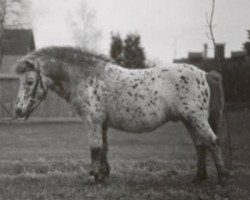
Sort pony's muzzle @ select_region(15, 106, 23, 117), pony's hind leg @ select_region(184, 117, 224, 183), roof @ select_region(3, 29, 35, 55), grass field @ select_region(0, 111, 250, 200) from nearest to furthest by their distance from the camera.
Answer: grass field @ select_region(0, 111, 250, 200) → pony's hind leg @ select_region(184, 117, 224, 183) → pony's muzzle @ select_region(15, 106, 23, 117) → roof @ select_region(3, 29, 35, 55)

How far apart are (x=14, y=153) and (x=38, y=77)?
6.67m

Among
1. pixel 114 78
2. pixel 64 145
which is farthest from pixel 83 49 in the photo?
pixel 64 145

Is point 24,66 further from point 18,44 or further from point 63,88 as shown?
point 18,44

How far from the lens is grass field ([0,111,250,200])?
800 centimetres

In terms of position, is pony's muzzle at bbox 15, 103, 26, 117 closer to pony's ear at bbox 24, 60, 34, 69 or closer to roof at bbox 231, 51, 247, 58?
pony's ear at bbox 24, 60, 34, 69

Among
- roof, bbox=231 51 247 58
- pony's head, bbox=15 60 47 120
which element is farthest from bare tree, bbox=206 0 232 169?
roof, bbox=231 51 247 58

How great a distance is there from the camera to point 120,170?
10.3 meters

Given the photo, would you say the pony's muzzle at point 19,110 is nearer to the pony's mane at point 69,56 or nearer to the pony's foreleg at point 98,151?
the pony's mane at point 69,56

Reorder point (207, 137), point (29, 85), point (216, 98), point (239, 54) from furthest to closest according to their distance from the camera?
point (239, 54) < point (216, 98) < point (29, 85) < point (207, 137)

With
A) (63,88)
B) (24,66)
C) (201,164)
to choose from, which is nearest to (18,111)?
(24,66)

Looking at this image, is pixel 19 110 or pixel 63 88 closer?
pixel 19 110

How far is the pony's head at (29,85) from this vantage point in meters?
8.53

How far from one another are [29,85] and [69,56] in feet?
2.81

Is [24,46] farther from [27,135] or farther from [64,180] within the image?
[64,180]
